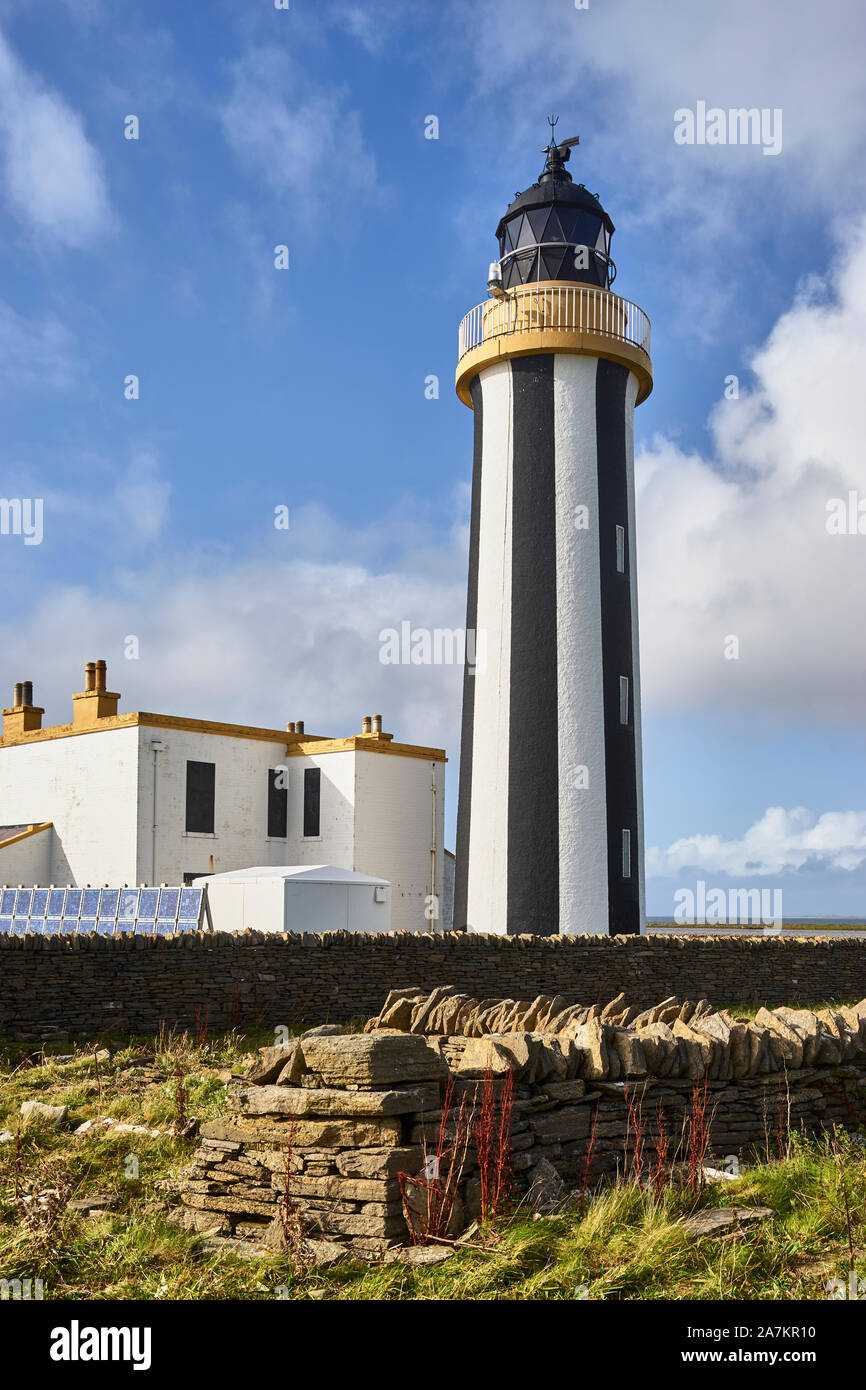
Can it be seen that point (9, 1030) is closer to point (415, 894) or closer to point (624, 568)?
point (624, 568)

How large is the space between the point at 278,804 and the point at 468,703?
9.17m

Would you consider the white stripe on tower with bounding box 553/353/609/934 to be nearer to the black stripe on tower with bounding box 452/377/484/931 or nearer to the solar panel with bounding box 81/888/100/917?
the black stripe on tower with bounding box 452/377/484/931

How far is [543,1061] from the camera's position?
726cm

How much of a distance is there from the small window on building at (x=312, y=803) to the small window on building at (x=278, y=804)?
60 centimetres

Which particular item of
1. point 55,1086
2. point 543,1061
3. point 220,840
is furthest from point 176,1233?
point 220,840

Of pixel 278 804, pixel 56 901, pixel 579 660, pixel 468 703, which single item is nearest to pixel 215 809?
pixel 278 804

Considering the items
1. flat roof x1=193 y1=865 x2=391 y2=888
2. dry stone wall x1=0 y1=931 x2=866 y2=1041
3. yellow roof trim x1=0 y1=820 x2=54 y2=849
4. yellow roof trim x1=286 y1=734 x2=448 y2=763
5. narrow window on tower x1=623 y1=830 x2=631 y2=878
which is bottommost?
dry stone wall x1=0 y1=931 x2=866 y2=1041

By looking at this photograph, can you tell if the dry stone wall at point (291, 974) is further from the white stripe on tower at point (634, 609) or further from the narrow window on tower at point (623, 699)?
the narrow window on tower at point (623, 699)

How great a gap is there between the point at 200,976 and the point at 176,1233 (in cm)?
878

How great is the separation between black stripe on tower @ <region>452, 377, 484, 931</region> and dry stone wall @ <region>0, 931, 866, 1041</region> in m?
3.73

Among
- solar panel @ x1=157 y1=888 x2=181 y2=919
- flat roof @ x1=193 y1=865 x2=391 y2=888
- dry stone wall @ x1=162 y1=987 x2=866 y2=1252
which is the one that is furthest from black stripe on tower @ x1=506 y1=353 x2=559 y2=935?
dry stone wall @ x1=162 y1=987 x2=866 y2=1252

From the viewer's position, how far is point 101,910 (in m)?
23.3

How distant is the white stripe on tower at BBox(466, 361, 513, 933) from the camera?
2214 cm

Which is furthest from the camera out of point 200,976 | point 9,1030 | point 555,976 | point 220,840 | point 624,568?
point 220,840
